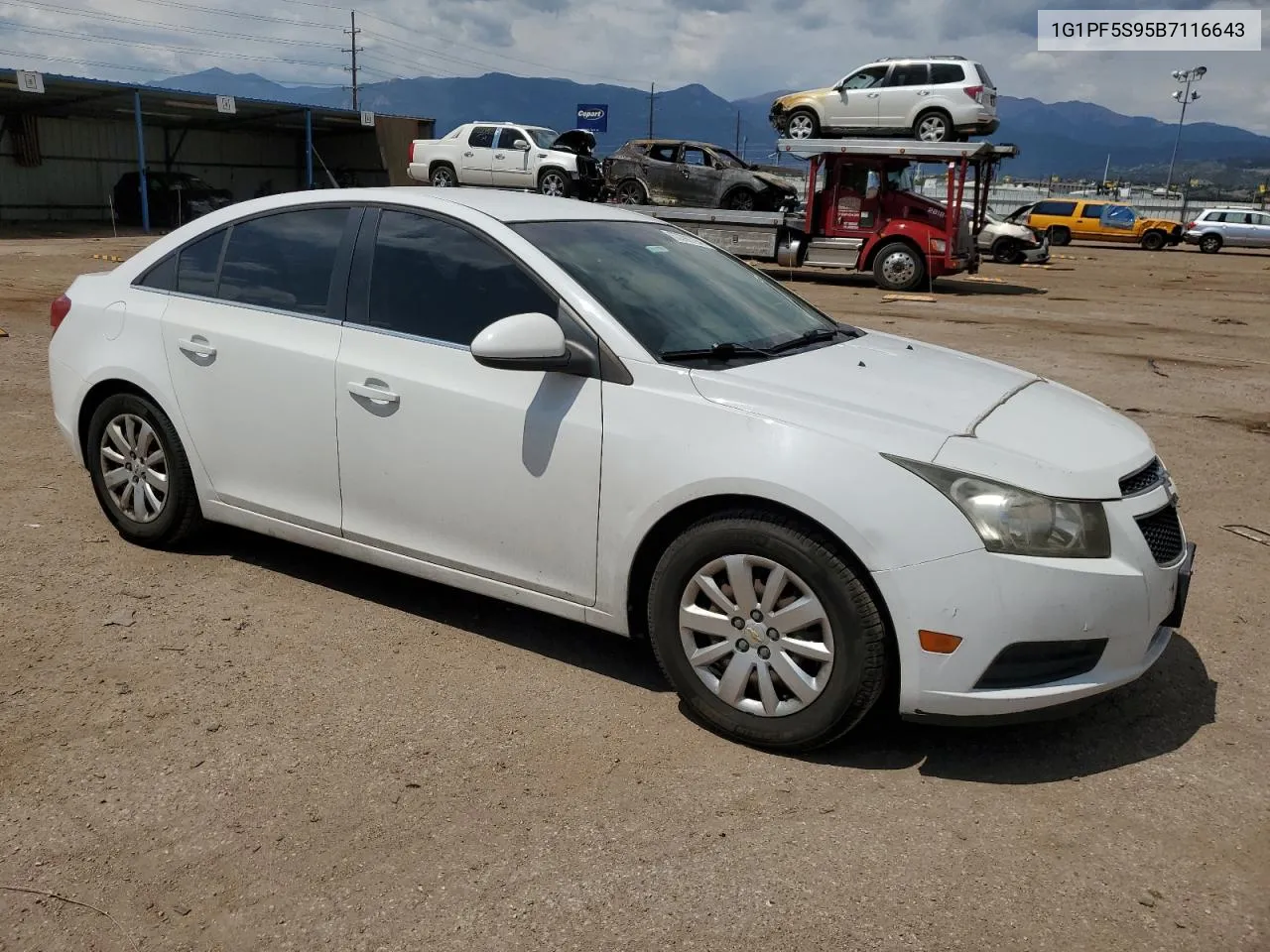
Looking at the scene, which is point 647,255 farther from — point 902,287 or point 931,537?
point 902,287

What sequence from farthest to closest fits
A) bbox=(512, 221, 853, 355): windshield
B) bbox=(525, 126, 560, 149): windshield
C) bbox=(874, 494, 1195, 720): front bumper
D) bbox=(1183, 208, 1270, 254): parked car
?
bbox=(1183, 208, 1270, 254): parked car → bbox=(525, 126, 560, 149): windshield → bbox=(512, 221, 853, 355): windshield → bbox=(874, 494, 1195, 720): front bumper

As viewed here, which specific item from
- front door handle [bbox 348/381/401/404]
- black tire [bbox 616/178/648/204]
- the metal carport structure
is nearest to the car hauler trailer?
black tire [bbox 616/178/648/204]

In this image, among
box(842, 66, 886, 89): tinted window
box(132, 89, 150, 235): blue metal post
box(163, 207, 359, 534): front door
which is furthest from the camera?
box(132, 89, 150, 235): blue metal post

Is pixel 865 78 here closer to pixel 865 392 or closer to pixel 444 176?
pixel 444 176

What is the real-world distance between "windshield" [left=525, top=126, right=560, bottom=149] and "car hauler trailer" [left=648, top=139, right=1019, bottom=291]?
19.6 feet

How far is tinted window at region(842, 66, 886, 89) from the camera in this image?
19156 millimetres

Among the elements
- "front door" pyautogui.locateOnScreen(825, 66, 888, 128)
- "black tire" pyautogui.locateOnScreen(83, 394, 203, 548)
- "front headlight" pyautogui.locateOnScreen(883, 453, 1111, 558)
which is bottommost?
"black tire" pyautogui.locateOnScreen(83, 394, 203, 548)

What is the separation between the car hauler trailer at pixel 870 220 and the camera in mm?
18219

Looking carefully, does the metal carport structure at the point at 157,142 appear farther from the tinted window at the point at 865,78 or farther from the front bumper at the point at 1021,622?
the front bumper at the point at 1021,622

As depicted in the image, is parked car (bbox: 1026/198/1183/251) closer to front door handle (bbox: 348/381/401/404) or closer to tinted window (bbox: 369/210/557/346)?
tinted window (bbox: 369/210/557/346)

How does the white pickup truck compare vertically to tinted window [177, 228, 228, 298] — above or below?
above

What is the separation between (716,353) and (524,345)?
0.64 meters

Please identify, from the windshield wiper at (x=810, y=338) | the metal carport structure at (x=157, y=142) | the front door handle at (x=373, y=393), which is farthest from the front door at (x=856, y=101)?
the metal carport structure at (x=157, y=142)

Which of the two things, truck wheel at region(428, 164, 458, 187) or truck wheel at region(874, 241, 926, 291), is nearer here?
truck wheel at region(874, 241, 926, 291)
